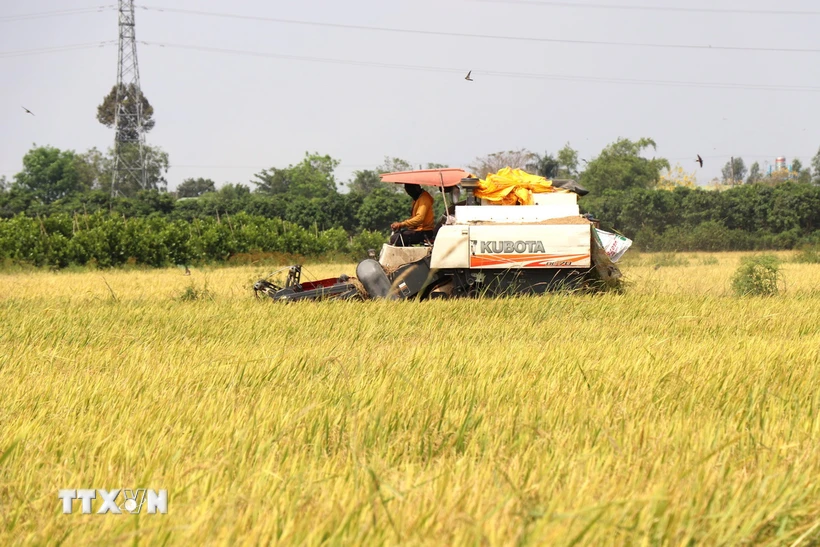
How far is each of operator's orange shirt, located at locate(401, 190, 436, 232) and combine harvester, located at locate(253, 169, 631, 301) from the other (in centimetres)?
39

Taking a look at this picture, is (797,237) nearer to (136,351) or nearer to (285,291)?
(285,291)

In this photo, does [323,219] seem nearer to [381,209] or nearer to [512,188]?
[381,209]

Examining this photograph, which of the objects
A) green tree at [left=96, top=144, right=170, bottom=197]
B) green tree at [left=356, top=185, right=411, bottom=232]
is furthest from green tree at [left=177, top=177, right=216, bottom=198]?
green tree at [left=356, top=185, right=411, bottom=232]

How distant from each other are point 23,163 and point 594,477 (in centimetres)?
10670

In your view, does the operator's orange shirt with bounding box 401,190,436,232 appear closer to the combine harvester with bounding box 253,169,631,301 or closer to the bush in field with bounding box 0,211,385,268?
the combine harvester with bounding box 253,169,631,301

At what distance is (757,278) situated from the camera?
13.4 metres

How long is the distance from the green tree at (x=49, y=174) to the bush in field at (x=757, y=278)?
94.1 meters

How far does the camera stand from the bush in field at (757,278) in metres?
13.2

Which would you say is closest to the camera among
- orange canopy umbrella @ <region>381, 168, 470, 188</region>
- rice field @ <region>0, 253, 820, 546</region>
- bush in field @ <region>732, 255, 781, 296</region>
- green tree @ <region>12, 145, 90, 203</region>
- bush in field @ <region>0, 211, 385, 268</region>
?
rice field @ <region>0, 253, 820, 546</region>

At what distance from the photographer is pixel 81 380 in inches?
221

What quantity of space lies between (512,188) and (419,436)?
845 centimetres

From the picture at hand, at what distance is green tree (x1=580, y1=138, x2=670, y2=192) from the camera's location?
72.6 meters

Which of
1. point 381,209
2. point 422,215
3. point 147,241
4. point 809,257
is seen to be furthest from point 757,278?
point 381,209

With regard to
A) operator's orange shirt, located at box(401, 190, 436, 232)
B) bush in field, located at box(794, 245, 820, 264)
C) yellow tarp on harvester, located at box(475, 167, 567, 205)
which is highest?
yellow tarp on harvester, located at box(475, 167, 567, 205)
